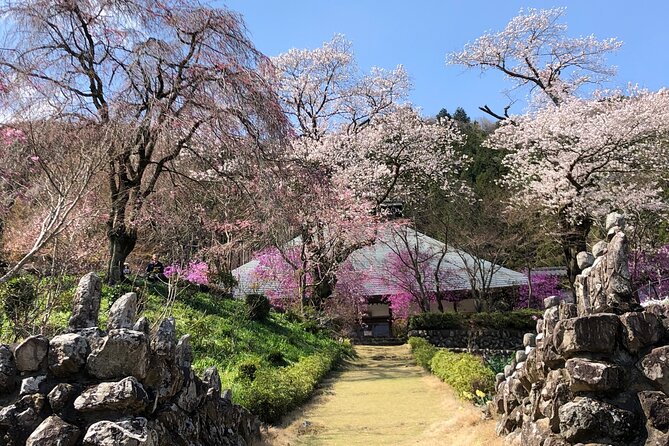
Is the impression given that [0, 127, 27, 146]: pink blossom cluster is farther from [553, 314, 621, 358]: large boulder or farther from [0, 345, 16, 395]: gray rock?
[553, 314, 621, 358]: large boulder

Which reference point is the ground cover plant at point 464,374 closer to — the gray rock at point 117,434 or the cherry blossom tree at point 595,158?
the gray rock at point 117,434

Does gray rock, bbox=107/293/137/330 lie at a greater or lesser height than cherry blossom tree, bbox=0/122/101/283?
lesser

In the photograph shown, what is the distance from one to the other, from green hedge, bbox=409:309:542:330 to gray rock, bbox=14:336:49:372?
609 inches

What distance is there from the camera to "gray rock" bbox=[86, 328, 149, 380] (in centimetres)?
281

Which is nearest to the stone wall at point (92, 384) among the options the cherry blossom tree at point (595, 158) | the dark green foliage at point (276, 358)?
the dark green foliage at point (276, 358)

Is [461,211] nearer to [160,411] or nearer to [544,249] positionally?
[544,249]

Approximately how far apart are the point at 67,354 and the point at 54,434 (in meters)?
0.41

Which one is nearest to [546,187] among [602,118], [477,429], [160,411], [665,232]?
[602,118]

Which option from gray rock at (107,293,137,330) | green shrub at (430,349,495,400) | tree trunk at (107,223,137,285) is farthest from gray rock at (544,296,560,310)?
tree trunk at (107,223,137,285)

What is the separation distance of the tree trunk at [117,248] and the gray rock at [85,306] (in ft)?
26.6

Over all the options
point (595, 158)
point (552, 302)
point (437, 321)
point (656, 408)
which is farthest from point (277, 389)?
point (595, 158)

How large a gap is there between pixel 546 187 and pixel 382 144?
6.22m

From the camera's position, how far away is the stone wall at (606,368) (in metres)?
3.53

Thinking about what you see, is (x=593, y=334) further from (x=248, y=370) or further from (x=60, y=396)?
(x=248, y=370)
